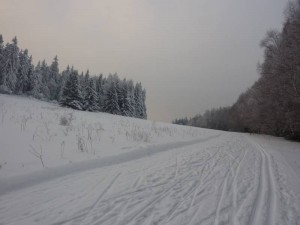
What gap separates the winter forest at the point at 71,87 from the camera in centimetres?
4844

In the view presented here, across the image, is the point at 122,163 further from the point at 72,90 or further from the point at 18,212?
the point at 72,90

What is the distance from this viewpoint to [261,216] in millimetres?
3420

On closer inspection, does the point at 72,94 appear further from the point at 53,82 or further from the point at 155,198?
the point at 155,198

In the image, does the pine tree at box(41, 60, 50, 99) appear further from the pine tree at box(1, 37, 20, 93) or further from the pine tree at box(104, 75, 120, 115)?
the pine tree at box(104, 75, 120, 115)

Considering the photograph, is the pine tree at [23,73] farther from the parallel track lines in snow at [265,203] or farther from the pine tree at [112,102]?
the parallel track lines in snow at [265,203]

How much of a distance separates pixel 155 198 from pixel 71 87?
47.1m

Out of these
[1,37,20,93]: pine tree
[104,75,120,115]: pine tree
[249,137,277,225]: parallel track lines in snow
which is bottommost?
[249,137,277,225]: parallel track lines in snow

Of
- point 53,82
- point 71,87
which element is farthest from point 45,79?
point 71,87

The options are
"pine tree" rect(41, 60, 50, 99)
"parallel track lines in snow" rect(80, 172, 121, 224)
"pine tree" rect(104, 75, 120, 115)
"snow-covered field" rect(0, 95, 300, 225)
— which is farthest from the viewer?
"pine tree" rect(41, 60, 50, 99)

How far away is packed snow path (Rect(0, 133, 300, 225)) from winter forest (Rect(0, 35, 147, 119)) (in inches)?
1772

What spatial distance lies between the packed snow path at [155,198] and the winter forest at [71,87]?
45003 mm

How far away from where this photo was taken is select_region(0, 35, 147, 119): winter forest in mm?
48438

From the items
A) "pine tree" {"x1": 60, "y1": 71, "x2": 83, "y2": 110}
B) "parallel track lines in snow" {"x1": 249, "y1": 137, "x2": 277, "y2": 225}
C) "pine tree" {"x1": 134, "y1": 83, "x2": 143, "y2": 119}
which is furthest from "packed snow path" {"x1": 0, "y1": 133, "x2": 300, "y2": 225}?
"pine tree" {"x1": 134, "y1": 83, "x2": 143, "y2": 119}

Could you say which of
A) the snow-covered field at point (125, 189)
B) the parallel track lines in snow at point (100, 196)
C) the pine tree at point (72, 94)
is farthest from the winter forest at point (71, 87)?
the parallel track lines in snow at point (100, 196)
